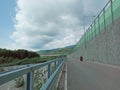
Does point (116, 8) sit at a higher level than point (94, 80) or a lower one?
higher

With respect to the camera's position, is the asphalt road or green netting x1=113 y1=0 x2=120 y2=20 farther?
green netting x1=113 y1=0 x2=120 y2=20

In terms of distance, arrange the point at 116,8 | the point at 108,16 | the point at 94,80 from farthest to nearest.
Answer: the point at 108,16, the point at 116,8, the point at 94,80

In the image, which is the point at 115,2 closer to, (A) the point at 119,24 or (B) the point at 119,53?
(A) the point at 119,24

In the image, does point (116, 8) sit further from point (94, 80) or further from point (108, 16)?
point (94, 80)

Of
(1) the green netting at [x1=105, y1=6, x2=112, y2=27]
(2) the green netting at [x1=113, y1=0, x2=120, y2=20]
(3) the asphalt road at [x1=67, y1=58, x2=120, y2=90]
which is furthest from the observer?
(1) the green netting at [x1=105, y1=6, x2=112, y2=27]

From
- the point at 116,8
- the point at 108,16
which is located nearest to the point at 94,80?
the point at 116,8

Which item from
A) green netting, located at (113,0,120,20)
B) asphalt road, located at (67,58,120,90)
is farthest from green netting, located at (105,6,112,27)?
asphalt road, located at (67,58,120,90)

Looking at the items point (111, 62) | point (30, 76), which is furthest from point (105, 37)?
point (30, 76)

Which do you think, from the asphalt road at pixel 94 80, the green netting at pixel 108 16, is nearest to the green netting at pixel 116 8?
the green netting at pixel 108 16

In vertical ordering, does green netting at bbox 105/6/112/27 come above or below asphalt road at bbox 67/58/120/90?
above

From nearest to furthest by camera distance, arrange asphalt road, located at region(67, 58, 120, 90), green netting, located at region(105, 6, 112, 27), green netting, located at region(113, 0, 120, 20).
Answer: asphalt road, located at region(67, 58, 120, 90) → green netting, located at region(113, 0, 120, 20) → green netting, located at region(105, 6, 112, 27)

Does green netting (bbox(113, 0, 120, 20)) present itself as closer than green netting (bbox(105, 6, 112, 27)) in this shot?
Yes

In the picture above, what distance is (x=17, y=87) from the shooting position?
205 inches

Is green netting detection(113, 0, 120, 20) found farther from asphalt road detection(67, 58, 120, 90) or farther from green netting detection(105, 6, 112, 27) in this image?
asphalt road detection(67, 58, 120, 90)
